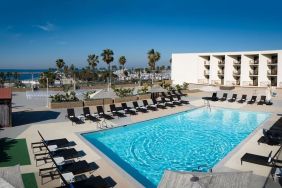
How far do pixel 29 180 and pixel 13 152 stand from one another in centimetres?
307

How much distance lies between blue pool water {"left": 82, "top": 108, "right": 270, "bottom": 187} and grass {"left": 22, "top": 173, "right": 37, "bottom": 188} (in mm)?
3429

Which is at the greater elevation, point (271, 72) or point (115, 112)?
point (271, 72)

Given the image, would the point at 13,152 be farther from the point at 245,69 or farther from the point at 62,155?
the point at 245,69

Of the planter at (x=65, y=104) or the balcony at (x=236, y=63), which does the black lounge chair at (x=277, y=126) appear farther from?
the balcony at (x=236, y=63)

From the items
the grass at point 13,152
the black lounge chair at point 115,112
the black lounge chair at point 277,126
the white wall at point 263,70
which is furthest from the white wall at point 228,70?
the grass at point 13,152

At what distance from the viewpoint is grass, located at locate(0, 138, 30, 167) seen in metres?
9.97

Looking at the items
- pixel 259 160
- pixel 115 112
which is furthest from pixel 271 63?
pixel 259 160

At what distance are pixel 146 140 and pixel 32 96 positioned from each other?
1742 cm

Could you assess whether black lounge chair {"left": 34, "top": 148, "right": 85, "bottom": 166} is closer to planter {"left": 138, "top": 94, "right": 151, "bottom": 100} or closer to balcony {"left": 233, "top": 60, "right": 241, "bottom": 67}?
planter {"left": 138, "top": 94, "right": 151, "bottom": 100}

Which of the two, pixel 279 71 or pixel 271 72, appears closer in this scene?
pixel 279 71

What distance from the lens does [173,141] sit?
14.5 m

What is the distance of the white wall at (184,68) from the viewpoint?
4897 centimetres

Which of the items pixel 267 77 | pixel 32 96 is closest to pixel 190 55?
pixel 267 77

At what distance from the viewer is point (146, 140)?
14500mm
